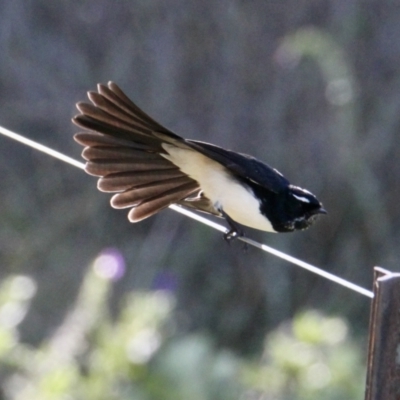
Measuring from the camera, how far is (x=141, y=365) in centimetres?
445

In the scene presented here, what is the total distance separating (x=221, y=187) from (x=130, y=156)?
337 mm

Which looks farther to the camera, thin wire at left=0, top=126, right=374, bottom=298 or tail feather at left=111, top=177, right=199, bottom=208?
tail feather at left=111, top=177, right=199, bottom=208

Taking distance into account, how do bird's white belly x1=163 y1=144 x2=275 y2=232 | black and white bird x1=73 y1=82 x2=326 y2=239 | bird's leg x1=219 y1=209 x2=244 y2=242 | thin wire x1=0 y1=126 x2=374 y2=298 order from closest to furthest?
1. thin wire x1=0 y1=126 x2=374 y2=298
2. black and white bird x1=73 y1=82 x2=326 y2=239
3. bird's white belly x1=163 y1=144 x2=275 y2=232
4. bird's leg x1=219 y1=209 x2=244 y2=242

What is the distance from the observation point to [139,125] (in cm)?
293

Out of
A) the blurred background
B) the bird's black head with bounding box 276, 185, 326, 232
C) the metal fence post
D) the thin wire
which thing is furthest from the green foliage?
the metal fence post

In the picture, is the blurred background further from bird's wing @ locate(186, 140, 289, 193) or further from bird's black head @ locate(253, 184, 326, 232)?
bird's wing @ locate(186, 140, 289, 193)

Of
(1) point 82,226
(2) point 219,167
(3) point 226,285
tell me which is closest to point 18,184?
(1) point 82,226

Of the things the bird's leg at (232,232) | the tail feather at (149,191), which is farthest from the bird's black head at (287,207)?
the tail feather at (149,191)

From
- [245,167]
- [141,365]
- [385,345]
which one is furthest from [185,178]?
[385,345]

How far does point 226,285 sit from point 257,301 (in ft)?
0.90

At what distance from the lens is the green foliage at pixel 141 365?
14.4 feet

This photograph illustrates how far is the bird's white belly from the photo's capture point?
314 cm

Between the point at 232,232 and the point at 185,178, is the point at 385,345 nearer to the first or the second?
the point at 232,232

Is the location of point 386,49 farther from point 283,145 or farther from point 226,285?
point 226,285
